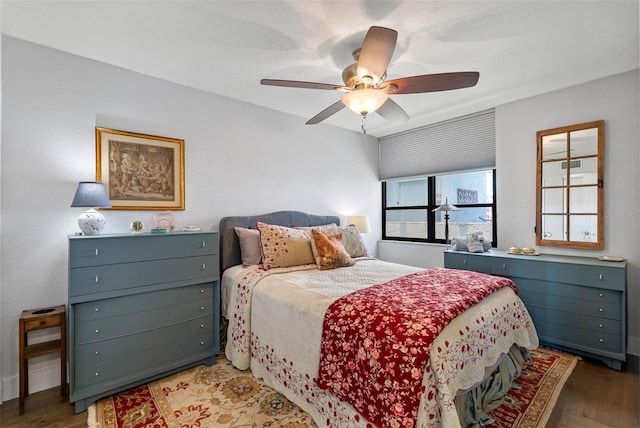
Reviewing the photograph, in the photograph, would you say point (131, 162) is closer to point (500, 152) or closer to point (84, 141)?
point (84, 141)

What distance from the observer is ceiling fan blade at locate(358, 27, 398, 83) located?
5.18 ft

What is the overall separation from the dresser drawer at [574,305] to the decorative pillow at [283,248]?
82.6 inches

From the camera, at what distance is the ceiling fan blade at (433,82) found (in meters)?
1.84

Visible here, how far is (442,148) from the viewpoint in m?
4.05

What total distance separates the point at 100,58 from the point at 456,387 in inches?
131

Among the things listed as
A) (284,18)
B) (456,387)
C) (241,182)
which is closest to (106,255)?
(241,182)

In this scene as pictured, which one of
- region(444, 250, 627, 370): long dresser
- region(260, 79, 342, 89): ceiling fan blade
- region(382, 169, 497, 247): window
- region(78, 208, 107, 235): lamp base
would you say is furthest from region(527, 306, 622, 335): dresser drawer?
region(78, 208, 107, 235): lamp base

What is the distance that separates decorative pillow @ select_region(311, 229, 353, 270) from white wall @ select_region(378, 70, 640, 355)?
1975mm

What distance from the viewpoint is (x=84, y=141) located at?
7.82 ft

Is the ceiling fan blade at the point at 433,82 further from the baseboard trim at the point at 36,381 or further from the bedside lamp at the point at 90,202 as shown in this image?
the baseboard trim at the point at 36,381

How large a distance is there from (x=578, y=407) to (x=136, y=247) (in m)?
3.20

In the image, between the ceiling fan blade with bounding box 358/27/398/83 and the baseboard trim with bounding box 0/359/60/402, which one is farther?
the baseboard trim with bounding box 0/359/60/402

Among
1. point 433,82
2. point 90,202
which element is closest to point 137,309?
point 90,202

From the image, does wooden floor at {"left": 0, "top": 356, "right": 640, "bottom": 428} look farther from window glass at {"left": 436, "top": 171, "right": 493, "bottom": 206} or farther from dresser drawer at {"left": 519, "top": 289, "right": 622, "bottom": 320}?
window glass at {"left": 436, "top": 171, "right": 493, "bottom": 206}
